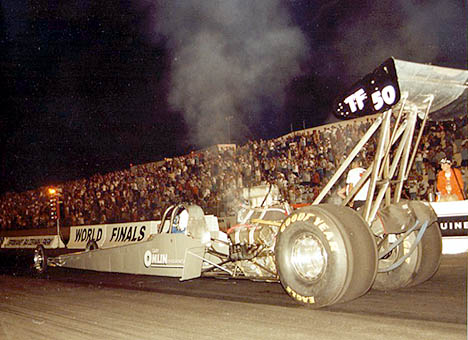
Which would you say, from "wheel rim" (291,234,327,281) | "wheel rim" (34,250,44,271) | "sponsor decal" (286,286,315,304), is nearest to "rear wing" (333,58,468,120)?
"wheel rim" (291,234,327,281)

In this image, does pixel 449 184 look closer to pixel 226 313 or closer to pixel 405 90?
pixel 405 90

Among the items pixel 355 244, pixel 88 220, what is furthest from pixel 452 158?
pixel 88 220

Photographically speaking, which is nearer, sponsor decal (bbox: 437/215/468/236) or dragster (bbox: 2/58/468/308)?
dragster (bbox: 2/58/468/308)

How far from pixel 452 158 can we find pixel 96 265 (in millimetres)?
8431

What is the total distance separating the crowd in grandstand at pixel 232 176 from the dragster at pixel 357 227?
6.65 meters

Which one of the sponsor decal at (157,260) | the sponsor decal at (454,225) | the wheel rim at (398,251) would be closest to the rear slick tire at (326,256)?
the wheel rim at (398,251)

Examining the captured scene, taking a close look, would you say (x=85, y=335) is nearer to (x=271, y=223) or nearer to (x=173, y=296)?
(x=173, y=296)

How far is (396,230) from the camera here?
4629 mm

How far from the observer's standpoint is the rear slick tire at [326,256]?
413 centimetres

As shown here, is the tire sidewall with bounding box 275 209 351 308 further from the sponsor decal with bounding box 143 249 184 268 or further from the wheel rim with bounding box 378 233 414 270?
the sponsor decal with bounding box 143 249 184 268

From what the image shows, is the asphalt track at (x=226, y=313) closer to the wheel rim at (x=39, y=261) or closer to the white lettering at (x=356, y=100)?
the white lettering at (x=356, y=100)

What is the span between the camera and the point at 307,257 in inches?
180

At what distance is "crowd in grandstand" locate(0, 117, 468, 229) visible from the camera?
1166 cm

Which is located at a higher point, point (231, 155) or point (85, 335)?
point (231, 155)
